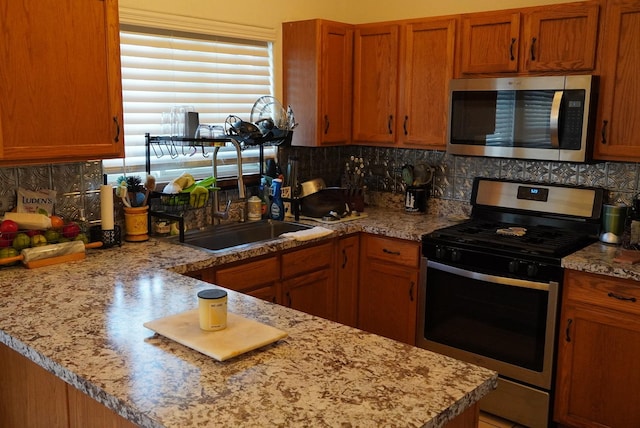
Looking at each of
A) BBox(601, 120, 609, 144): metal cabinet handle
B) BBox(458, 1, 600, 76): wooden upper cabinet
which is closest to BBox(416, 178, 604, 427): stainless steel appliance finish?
BBox(601, 120, 609, 144): metal cabinet handle

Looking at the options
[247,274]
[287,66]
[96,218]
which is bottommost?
[247,274]

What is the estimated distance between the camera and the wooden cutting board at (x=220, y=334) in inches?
63.2

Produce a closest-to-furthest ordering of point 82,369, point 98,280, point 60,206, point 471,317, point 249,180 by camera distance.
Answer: point 82,369 → point 98,280 → point 60,206 → point 471,317 → point 249,180

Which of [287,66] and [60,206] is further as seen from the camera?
[287,66]

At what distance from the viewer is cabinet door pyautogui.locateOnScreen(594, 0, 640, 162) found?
2.88 meters

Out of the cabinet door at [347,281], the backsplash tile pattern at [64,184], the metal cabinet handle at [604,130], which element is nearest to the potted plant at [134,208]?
the backsplash tile pattern at [64,184]

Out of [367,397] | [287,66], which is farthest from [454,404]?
[287,66]

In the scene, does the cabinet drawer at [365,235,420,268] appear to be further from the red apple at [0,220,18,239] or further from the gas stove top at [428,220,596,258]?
the red apple at [0,220,18,239]

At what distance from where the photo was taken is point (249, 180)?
12.4 ft

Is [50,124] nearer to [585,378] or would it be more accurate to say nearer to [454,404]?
[454,404]

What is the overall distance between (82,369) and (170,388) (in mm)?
280

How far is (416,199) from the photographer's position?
395 centimetres

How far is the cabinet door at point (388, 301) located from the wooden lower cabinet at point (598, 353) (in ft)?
2.84

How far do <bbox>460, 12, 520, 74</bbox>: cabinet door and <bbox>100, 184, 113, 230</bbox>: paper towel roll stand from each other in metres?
2.06
